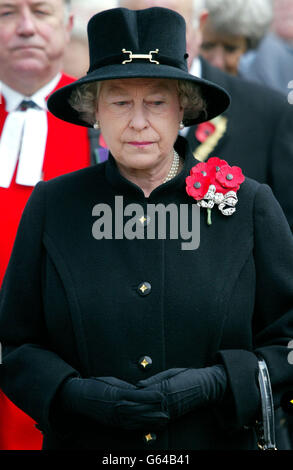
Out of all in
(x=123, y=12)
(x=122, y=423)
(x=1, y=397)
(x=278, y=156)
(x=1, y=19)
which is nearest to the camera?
(x=122, y=423)

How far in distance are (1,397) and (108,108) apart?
57.5 inches

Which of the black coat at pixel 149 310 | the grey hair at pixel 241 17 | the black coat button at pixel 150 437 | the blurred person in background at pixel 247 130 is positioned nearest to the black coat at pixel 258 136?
the blurred person in background at pixel 247 130

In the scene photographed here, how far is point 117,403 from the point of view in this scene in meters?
3.11

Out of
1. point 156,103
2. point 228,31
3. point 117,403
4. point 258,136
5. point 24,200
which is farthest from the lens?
point 228,31

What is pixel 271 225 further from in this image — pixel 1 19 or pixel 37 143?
pixel 1 19

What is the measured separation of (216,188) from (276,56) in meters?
3.45

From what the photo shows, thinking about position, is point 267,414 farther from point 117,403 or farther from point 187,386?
point 117,403

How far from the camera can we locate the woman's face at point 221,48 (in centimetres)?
634

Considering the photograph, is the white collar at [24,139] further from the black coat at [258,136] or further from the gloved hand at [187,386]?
the gloved hand at [187,386]

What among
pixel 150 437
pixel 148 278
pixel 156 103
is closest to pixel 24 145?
pixel 156 103

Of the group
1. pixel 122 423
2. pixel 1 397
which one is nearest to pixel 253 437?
pixel 122 423

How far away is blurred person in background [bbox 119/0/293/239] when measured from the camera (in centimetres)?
475

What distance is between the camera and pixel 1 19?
174 inches

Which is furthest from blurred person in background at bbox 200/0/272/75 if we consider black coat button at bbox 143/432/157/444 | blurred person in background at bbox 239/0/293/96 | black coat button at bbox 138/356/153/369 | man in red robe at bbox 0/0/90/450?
black coat button at bbox 143/432/157/444
